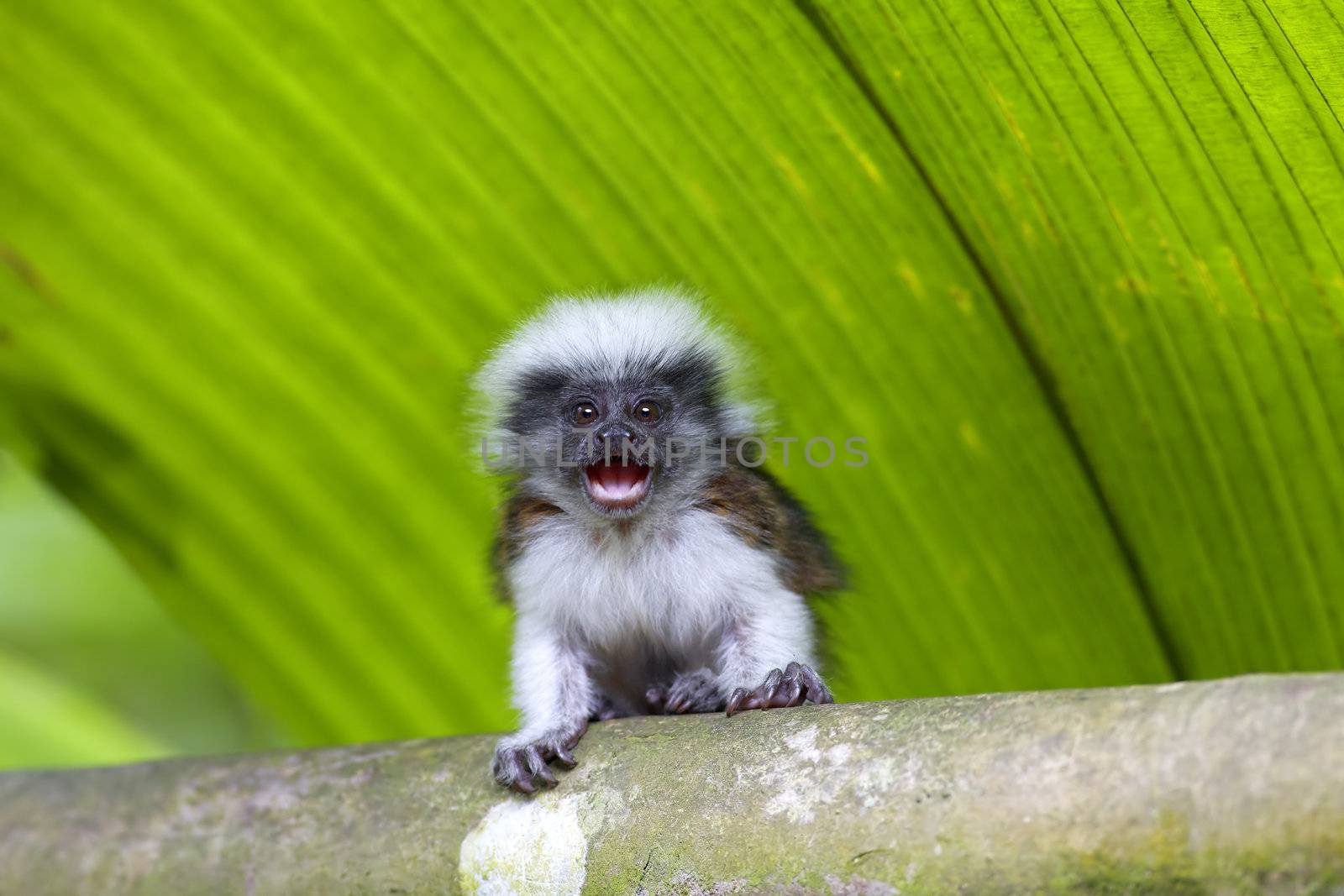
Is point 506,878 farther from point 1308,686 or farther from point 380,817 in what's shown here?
point 1308,686

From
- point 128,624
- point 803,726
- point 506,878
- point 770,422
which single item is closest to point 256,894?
point 506,878

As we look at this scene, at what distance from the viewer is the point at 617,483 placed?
9.41 feet

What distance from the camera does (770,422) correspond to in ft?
9.93

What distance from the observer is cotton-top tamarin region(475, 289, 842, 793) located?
2.79 metres

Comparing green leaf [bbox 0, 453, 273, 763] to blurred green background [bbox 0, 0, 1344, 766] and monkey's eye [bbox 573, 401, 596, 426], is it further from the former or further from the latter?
monkey's eye [bbox 573, 401, 596, 426]

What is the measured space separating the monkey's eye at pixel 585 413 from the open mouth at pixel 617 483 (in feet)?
0.42

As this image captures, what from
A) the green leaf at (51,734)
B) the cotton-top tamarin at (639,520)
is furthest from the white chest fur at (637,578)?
the green leaf at (51,734)

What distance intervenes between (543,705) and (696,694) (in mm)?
337

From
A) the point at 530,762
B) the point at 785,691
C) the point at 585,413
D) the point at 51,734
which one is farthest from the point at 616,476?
the point at 51,734

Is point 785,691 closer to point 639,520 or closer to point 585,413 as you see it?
point 639,520

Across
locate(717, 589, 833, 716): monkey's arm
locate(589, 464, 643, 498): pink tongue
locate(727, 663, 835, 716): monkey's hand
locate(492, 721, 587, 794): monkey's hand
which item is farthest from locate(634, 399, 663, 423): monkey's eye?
locate(492, 721, 587, 794): monkey's hand

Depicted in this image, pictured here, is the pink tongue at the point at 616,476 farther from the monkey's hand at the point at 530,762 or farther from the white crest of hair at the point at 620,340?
the monkey's hand at the point at 530,762

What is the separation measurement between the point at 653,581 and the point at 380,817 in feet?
2.47

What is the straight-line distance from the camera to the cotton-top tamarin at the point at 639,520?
110 inches
